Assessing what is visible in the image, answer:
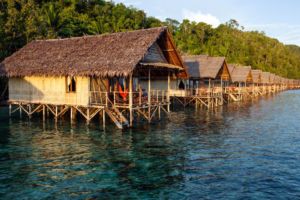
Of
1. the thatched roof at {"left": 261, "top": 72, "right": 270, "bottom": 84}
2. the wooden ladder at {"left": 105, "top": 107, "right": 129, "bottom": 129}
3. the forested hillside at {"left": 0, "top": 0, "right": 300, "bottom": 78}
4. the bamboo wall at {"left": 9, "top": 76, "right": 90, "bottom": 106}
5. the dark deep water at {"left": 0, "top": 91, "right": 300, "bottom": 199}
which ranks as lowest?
the dark deep water at {"left": 0, "top": 91, "right": 300, "bottom": 199}

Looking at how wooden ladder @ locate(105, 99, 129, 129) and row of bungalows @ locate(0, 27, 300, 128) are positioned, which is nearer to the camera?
wooden ladder @ locate(105, 99, 129, 129)

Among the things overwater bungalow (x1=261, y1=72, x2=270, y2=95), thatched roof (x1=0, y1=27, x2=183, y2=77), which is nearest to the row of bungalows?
thatched roof (x1=0, y1=27, x2=183, y2=77)

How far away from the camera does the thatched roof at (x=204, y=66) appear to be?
32.5m

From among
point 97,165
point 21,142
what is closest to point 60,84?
point 21,142

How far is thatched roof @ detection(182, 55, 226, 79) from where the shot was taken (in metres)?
32.5

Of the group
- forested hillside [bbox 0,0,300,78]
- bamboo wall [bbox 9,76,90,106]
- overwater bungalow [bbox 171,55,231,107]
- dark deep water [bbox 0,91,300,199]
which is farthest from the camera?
forested hillside [bbox 0,0,300,78]

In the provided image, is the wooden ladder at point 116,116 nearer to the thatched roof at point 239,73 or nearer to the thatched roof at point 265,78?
the thatched roof at point 239,73

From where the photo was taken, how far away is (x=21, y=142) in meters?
15.2

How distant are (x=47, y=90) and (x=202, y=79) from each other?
60.5 ft

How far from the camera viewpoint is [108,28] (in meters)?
50.3

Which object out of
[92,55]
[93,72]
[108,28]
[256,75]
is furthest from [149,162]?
[256,75]

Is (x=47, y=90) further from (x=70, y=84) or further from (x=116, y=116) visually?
(x=116, y=116)

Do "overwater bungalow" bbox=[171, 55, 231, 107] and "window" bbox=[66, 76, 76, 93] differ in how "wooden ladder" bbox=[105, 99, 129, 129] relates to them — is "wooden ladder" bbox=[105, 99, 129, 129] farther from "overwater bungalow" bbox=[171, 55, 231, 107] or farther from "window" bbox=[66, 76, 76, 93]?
"overwater bungalow" bbox=[171, 55, 231, 107]

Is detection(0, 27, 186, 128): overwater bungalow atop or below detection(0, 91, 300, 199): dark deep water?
atop
